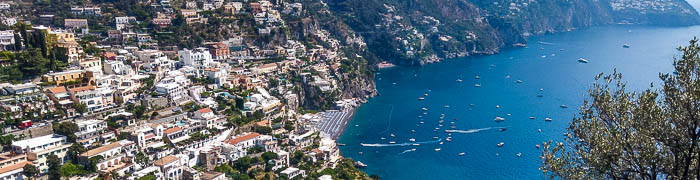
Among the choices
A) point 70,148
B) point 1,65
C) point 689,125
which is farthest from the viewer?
point 1,65

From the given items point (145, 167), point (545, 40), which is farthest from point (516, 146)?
point (545, 40)

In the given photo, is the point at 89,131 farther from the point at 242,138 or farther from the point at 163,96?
the point at 242,138

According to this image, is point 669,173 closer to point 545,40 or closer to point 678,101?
point 678,101

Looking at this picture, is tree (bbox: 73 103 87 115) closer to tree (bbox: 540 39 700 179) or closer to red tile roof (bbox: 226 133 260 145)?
red tile roof (bbox: 226 133 260 145)

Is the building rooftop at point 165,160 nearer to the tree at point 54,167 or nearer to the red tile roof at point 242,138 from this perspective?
the tree at point 54,167

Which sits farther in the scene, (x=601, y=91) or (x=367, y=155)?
(x=367, y=155)

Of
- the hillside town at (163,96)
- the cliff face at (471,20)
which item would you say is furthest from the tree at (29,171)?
the cliff face at (471,20)

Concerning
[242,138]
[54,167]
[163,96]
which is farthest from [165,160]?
[163,96]
